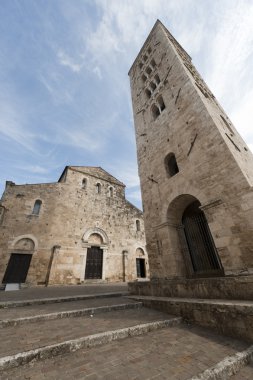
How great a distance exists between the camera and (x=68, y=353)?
8.07 feet

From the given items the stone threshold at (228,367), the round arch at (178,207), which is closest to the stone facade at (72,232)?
the round arch at (178,207)

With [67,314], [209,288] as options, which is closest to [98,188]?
[67,314]

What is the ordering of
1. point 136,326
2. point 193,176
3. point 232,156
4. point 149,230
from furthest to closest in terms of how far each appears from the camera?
point 149,230 < point 193,176 < point 232,156 < point 136,326

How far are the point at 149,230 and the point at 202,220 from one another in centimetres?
229

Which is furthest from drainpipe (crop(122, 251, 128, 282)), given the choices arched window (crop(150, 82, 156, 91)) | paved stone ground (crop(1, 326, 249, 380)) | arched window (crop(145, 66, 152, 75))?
arched window (crop(145, 66, 152, 75))

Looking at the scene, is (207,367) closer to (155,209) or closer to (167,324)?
(167,324)

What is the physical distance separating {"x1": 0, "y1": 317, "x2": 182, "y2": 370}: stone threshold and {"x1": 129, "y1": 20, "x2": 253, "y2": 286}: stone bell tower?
285 centimetres

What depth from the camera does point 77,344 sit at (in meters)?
2.57

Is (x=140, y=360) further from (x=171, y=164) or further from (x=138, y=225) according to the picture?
(x=138, y=225)

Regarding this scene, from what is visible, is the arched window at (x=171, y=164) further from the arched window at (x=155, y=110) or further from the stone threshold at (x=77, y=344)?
the stone threshold at (x=77, y=344)

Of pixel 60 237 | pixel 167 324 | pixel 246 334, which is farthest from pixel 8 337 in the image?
pixel 60 237

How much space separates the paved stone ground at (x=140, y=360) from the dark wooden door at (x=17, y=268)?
12.0m

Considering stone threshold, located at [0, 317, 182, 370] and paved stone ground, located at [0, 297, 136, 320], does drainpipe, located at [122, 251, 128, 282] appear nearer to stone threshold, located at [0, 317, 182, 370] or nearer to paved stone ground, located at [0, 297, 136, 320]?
paved stone ground, located at [0, 297, 136, 320]

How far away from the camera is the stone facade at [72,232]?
1267 cm
